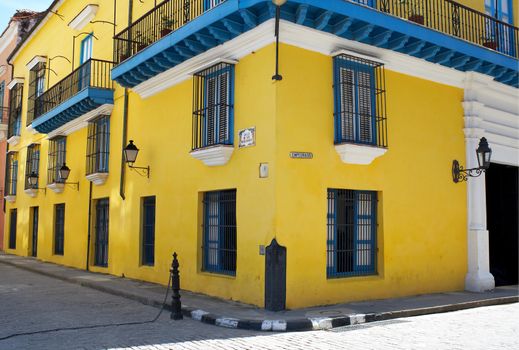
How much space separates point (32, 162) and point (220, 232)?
1308 centimetres

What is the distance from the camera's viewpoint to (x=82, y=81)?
15.2m

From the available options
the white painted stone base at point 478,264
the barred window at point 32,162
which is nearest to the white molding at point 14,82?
the barred window at point 32,162

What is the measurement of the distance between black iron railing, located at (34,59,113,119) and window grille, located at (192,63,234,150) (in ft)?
15.1

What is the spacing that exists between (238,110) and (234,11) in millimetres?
1764

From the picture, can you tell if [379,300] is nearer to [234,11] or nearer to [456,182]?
[456,182]

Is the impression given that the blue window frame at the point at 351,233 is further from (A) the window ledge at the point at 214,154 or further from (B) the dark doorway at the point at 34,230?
(B) the dark doorway at the point at 34,230

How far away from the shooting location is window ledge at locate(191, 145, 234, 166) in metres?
9.34

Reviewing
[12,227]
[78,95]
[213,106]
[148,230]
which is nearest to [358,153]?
[213,106]

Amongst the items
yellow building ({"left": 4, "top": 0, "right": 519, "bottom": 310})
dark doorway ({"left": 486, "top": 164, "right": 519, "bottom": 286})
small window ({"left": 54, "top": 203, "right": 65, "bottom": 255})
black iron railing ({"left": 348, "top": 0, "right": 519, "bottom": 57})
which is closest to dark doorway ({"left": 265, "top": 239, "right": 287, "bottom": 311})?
yellow building ({"left": 4, "top": 0, "right": 519, "bottom": 310})

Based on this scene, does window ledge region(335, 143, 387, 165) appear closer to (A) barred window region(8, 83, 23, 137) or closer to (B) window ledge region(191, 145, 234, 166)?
(B) window ledge region(191, 145, 234, 166)

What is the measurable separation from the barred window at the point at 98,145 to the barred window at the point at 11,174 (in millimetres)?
9024

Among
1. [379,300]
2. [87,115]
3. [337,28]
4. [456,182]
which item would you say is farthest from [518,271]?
[87,115]

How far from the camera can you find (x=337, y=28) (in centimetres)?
897

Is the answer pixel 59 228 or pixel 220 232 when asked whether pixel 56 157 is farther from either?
pixel 220 232
